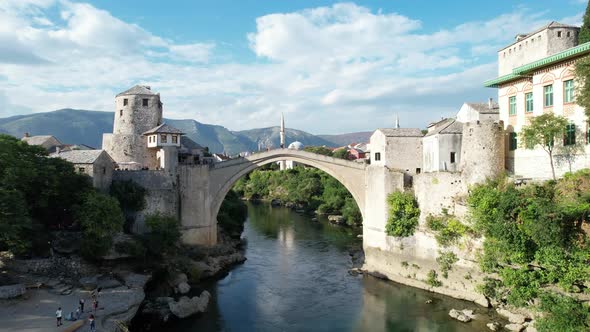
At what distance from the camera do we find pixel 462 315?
65.0ft

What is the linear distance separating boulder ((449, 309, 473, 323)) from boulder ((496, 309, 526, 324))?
4.50 feet

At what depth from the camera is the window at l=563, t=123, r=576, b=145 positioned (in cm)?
2041

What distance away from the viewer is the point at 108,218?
22.2 meters

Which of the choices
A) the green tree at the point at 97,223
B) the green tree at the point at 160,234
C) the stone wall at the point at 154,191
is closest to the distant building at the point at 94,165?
the stone wall at the point at 154,191

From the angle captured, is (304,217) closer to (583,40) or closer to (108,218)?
(108,218)

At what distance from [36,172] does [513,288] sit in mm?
23005

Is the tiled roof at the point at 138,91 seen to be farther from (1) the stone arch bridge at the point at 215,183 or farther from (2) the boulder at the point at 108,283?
(2) the boulder at the point at 108,283

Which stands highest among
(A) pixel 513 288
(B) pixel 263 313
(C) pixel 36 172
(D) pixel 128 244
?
(C) pixel 36 172

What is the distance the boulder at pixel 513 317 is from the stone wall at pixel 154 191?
63.1 ft

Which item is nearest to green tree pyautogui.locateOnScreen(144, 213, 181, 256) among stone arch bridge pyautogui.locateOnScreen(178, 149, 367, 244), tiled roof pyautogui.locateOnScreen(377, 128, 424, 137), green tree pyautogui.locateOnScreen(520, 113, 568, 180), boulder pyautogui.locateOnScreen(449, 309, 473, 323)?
stone arch bridge pyautogui.locateOnScreen(178, 149, 367, 244)

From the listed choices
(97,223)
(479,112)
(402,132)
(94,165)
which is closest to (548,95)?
(479,112)

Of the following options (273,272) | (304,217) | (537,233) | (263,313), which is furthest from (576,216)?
(304,217)

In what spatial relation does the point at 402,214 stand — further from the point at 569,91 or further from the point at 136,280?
the point at 136,280

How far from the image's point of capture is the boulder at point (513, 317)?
18.6 meters
